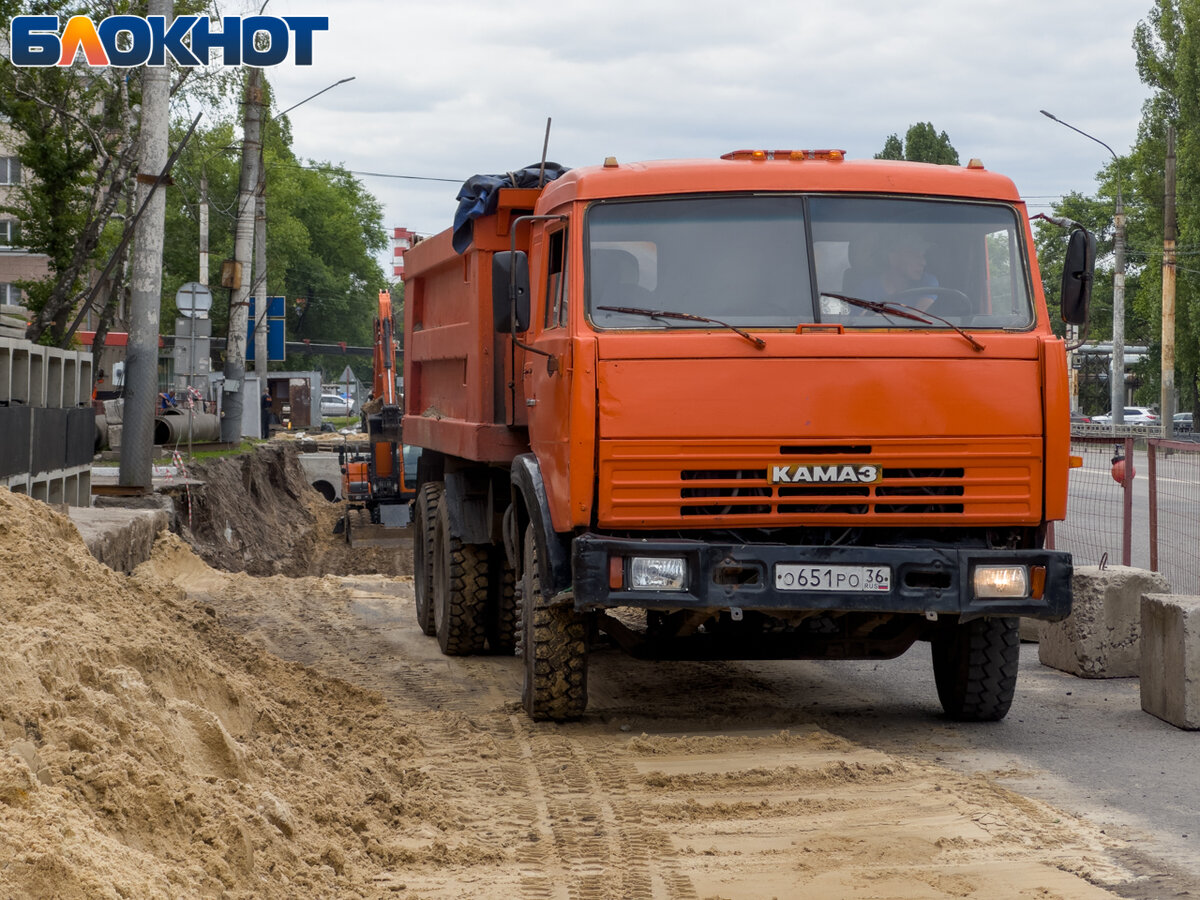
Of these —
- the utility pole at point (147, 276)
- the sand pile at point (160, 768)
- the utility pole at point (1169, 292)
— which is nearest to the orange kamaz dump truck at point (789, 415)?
the sand pile at point (160, 768)

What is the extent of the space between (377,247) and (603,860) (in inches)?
3859

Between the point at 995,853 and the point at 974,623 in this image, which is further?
the point at 974,623

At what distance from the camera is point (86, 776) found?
4.84m

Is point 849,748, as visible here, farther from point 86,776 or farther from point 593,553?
point 86,776

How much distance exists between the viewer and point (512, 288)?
8.00 meters

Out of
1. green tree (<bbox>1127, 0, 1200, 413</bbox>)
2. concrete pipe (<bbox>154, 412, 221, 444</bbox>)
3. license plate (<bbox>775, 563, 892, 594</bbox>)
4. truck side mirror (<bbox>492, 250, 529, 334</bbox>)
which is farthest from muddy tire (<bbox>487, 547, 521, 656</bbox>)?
green tree (<bbox>1127, 0, 1200, 413</bbox>)

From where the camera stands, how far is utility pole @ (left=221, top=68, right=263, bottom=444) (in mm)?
30734

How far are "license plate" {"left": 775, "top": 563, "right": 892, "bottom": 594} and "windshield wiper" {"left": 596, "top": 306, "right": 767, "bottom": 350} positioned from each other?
1044 millimetres

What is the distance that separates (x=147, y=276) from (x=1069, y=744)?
1333cm

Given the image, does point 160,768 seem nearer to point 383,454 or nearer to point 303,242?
point 383,454

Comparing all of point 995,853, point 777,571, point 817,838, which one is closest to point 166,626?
point 777,571

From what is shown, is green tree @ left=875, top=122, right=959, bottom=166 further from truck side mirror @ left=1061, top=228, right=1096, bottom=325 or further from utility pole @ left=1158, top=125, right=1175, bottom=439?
truck side mirror @ left=1061, top=228, right=1096, bottom=325

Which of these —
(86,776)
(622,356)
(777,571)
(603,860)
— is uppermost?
(622,356)

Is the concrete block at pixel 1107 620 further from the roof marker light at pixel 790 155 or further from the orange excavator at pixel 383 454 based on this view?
the orange excavator at pixel 383 454
